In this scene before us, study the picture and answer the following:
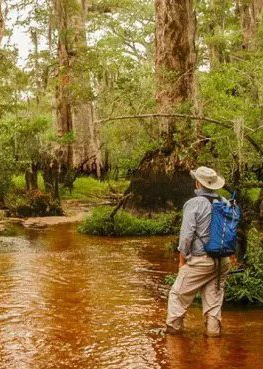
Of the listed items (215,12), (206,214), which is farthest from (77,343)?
(215,12)

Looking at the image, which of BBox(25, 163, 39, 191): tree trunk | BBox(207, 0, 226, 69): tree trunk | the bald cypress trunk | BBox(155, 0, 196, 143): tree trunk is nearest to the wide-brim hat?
BBox(155, 0, 196, 143): tree trunk

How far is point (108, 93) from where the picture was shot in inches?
532

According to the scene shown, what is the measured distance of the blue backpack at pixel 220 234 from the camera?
20.2 feet

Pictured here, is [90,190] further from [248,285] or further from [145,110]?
[248,285]

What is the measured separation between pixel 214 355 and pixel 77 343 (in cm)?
137

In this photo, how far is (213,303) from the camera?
626cm

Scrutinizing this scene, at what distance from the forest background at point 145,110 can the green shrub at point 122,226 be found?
13 centimetres

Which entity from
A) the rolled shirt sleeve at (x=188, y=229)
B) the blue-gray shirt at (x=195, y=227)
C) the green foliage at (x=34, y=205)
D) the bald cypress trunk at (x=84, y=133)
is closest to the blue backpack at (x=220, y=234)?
the blue-gray shirt at (x=195, y=227)

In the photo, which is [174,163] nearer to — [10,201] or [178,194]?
[178,194]

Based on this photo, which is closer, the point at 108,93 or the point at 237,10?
the point at 108,93

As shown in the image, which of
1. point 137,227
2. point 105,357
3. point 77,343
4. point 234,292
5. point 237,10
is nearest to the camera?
point 105,357

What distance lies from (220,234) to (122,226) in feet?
28.2

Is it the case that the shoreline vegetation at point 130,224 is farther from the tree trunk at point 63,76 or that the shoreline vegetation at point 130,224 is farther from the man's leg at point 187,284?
the tree trunk at point 63,76

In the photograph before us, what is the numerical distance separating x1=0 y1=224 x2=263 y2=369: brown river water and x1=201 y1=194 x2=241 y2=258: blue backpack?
0.90 meters
